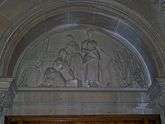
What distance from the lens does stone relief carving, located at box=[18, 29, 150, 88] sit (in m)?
7.07

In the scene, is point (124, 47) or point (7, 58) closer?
point (7, 58)

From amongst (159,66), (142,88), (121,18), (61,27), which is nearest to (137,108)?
(142,88)

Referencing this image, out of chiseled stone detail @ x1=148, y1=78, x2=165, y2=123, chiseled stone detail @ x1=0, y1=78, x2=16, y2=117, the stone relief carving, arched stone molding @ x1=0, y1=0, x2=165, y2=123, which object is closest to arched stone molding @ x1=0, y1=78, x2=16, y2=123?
chiseled stone detail @ x1=0, y1=78, x2=16, y2=117

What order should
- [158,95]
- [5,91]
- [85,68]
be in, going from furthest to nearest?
[85,68]
[158,95]
[5,91]

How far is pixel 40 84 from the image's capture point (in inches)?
276

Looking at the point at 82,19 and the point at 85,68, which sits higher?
the point at 82,19

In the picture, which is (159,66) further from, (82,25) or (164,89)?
(82,25)

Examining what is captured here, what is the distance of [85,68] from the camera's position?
23.7 feet

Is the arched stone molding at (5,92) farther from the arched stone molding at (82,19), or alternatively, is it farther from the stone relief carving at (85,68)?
the stone relief carving at (85,68)

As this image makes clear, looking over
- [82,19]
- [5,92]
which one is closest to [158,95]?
[82,19]

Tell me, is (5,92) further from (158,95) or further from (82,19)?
(158,95)

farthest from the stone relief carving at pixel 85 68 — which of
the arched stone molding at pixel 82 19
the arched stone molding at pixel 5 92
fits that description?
the arched stone molding at pixel 5 92

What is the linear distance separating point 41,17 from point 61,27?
0.70 meters

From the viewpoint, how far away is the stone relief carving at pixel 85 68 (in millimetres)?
7070
